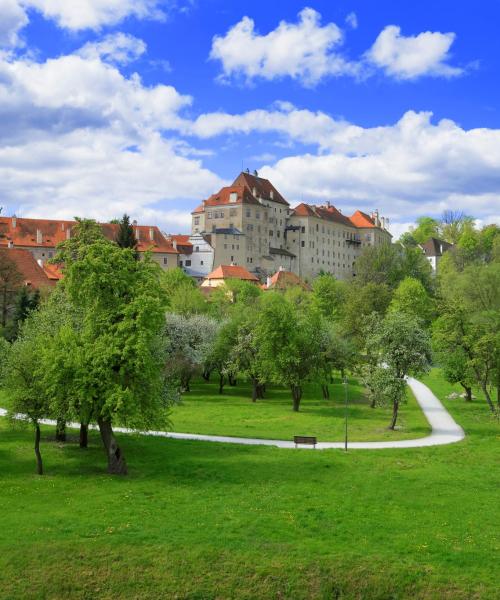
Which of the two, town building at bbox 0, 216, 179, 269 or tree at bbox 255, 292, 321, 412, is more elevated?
town building at bbox 0, 216, 179, 269

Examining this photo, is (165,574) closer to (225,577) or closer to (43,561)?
(225,577)

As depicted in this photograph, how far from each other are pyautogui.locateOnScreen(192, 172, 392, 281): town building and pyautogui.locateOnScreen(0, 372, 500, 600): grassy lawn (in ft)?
346

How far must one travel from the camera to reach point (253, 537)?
914 inches

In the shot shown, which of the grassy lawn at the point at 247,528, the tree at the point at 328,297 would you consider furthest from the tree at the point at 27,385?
the tree at the point at 328,297

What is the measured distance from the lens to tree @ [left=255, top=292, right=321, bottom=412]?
172 ft

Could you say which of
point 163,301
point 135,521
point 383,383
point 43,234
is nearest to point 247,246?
point 43,234

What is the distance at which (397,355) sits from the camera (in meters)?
42.6

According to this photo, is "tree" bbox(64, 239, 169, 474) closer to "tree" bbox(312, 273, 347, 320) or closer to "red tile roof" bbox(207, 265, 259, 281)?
"tree" bbox(312, 273, 347, 320)

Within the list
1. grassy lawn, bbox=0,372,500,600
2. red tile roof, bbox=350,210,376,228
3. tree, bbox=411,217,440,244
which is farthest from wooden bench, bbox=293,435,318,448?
tree, bbox=411,217,440,244

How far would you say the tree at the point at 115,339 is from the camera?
93.8ft

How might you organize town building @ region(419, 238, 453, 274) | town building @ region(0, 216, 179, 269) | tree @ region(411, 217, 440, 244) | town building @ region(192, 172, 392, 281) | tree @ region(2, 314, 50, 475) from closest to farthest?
tree @ region(2, 314, 50, 475)
town building @ region(0, 216, 179, 269)
town building @ region(192, 172, 392, 281)
town building @ region(419, 238, 453, 274)
tree @ region(411, 217, 440, 244)

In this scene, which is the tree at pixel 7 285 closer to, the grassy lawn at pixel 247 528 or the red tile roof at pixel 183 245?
the grassy lawn at pixel 247 528

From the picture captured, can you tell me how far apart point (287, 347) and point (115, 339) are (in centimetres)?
2538

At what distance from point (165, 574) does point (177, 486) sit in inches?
279
